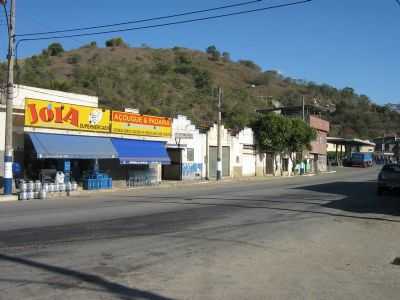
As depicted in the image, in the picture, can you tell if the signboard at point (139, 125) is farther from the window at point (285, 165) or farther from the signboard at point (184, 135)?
the window at point (285, 165)

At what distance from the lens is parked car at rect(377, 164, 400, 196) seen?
29938 mm

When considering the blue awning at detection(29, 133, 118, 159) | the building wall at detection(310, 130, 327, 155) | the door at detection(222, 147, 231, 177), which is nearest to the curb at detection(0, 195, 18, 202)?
the blue awning at detection(29, 133, 118, 159)

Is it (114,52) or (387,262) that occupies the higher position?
(114,52)

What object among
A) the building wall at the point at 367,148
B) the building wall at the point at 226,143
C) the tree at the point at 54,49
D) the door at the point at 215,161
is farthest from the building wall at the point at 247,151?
the building wall at the point at 367,148

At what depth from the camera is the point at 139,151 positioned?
36.1 meters

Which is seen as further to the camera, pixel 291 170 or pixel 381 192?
pixel 291 170

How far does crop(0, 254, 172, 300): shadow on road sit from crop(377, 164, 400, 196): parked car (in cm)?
2486

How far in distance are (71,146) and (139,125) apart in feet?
24.9

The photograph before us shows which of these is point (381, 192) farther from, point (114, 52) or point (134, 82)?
point (114, 52)

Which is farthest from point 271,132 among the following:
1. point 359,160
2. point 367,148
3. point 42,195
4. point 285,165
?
point 367,148

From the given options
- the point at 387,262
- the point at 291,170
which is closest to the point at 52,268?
the point at 387,262

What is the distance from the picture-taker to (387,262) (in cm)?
1066

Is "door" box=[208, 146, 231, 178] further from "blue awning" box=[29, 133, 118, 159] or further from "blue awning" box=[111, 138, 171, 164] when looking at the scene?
"blue awning" box=[29, 133, 118, 159]

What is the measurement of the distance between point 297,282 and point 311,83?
568ft
